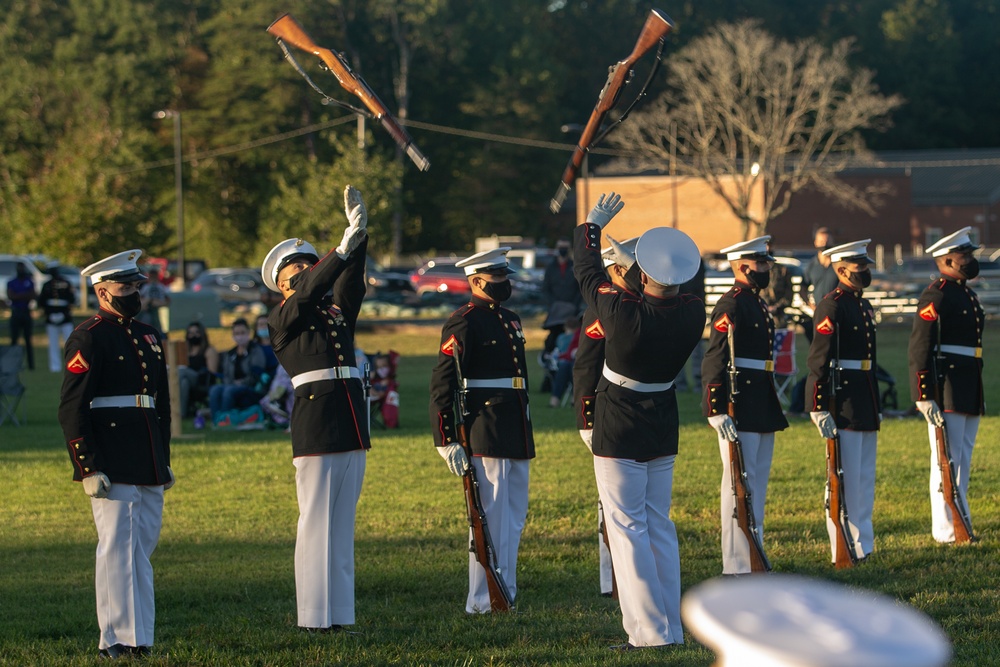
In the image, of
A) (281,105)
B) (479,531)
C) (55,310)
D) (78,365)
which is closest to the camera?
(78,365)

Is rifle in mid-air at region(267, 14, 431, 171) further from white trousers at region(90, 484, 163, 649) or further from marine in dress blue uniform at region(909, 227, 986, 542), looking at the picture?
marine in dress blue uniform at region(909, 227, 986, 542)

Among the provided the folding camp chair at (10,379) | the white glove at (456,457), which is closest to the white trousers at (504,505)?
the white glove at (456,457)

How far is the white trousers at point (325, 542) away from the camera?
673 centimetres

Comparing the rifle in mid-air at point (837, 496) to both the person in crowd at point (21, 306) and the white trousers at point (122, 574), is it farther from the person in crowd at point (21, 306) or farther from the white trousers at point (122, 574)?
the person in crowd at point (21, 306)

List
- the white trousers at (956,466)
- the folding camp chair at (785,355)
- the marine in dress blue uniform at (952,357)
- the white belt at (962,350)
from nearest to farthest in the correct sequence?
the white trousers at (956,466), the marine in dress blue uniform at (952,357), the white belt at (962,350), the folding camp chair at (785,355)

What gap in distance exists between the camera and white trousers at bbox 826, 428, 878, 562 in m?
8.55

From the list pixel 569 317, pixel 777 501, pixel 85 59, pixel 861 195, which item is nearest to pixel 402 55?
pixel 85 59

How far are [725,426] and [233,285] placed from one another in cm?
4061

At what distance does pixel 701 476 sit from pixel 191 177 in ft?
186

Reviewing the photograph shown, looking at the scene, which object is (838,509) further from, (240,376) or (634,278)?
(240,376)

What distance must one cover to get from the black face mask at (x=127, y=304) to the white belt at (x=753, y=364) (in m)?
3.85

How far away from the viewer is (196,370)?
17.6 metres

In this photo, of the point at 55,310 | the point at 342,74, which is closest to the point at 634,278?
the point at 342,74

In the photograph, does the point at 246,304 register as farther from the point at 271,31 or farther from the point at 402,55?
the point at 271,31
